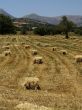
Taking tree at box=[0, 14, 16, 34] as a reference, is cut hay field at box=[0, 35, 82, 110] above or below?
above

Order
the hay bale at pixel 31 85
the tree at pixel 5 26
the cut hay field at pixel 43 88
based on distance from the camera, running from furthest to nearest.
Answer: the tree at pixel 5 26
the hay bale at pixel 31 85
the cut hay field at pixel 43 88

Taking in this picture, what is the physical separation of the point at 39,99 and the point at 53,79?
7522mm

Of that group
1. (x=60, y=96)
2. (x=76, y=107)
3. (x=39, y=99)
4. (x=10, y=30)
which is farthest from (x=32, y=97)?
(x=10, y=30)

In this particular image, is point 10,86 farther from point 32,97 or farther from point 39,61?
point 39,61

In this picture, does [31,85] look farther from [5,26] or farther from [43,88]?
[5,26]

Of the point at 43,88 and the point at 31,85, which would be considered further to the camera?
the point at 43,88

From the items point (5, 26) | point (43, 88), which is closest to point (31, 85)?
A: point (43, 88)

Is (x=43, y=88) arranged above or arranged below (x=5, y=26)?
above

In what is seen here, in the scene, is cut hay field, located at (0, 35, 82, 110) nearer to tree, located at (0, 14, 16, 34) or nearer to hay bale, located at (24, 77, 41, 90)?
hay bale, located at (24, 77, 41, 90)

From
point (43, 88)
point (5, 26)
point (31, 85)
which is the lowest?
point (5, 26)

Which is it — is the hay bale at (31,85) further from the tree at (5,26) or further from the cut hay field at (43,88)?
the tree at (5,26)

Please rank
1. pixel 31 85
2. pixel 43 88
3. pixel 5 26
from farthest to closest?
pixel 5 26, pixel 43 88, pixel 31 85

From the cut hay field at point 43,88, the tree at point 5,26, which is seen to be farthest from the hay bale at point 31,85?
the tree at point 5,26

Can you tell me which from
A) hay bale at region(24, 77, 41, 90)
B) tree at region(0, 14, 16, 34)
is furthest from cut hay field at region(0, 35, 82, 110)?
tree at region(0, 14, 16, 34)
